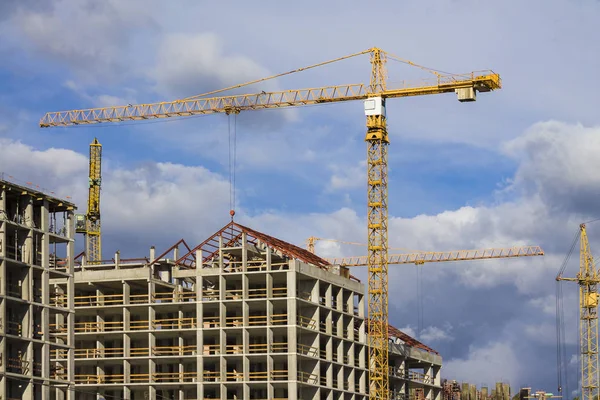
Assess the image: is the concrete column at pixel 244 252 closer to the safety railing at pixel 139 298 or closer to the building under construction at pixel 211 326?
the building under construction at pixel 211 326

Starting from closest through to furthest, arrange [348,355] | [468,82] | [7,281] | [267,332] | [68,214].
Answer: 1. [7,281]
2. [68,214]
3. [267,332]
4. [348,355]
5. [468,82]

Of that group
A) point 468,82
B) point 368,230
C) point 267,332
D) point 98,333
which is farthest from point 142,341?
point 468,82

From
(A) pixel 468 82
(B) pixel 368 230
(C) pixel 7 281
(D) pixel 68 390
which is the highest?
(A) pixel 468 82

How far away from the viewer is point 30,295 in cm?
12962

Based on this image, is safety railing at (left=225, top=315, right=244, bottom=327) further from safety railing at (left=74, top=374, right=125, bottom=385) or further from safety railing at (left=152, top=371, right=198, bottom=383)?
safety railing at (left=74, top=374, right=125, bottom=385)

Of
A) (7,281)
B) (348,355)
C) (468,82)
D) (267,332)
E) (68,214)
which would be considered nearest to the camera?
(7,281)

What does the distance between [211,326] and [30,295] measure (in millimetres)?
35884

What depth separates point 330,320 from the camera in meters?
166

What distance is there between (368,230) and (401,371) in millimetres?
19606

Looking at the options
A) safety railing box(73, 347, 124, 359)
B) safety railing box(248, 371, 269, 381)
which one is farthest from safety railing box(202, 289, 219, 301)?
safety railing box(73, 347, 124, 359)

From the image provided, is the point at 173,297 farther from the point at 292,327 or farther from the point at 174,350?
the point at 292,327

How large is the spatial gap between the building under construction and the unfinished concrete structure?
24.7m

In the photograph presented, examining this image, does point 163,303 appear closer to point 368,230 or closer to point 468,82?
point 368,230

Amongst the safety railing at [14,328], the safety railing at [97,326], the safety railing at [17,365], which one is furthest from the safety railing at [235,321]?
the safety railing at [17,365]
